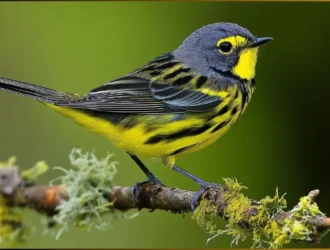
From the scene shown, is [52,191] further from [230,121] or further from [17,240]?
[230,121]

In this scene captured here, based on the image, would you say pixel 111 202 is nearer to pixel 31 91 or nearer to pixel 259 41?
pixel 31 91

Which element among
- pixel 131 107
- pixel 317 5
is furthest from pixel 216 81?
pixel 317 5

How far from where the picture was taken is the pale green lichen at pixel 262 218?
7.68 feet

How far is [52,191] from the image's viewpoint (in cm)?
379

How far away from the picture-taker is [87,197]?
3709 mm

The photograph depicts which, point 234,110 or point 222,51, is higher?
point 222,51

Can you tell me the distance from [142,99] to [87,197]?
0.64 m

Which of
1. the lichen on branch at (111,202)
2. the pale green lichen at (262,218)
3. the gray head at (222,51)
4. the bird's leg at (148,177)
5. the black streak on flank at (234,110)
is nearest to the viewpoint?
the pale green lichen at (262,218)

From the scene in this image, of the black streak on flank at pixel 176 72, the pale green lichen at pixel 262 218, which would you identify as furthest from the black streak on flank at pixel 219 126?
the pale green lichen at pixel 262 218

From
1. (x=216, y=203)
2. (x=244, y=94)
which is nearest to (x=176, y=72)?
(x=244, y=94)

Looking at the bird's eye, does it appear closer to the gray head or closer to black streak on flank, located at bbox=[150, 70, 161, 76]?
the gray head

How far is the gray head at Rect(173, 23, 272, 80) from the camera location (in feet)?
13.0

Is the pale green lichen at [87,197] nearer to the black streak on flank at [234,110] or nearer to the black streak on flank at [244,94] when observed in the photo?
the black streak on flank at [234,110]

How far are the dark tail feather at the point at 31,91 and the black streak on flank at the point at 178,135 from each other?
0.55m
